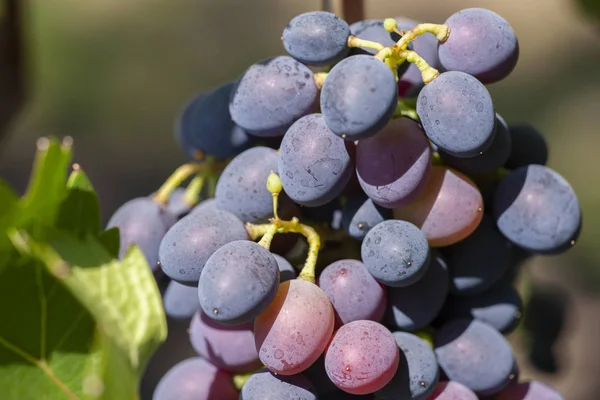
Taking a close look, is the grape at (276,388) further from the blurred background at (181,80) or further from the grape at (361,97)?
the blurred background at (181,80)

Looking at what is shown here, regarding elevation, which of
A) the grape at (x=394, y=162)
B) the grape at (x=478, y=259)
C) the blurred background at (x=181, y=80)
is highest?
the grape at (x=394, y=162)

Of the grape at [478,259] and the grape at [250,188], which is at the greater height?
the grape at [250,188]

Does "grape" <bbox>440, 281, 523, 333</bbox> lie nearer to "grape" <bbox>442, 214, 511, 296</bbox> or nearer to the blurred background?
"grape" <bbox>442, 214, 511, 296</bbox>

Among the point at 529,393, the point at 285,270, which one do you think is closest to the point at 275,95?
the point at 285,270

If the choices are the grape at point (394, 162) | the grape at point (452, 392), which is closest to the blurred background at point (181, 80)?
the grape at point (452, 392)

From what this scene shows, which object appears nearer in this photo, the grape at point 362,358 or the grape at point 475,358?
the grape at point 362,358

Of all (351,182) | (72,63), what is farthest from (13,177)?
(351,182)

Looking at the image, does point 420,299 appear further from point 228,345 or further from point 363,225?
point 228,345
